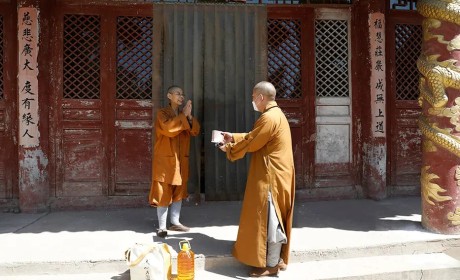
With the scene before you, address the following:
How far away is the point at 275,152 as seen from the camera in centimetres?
401

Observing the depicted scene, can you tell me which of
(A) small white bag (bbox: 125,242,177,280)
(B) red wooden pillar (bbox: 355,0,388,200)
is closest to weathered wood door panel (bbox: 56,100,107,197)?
(A) small white bag (bbox: 125,242,177,280)

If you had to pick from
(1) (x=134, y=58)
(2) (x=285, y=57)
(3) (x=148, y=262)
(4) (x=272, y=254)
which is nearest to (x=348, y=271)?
(4) (x=272, y=254)

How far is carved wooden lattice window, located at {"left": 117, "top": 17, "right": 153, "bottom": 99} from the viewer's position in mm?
6289

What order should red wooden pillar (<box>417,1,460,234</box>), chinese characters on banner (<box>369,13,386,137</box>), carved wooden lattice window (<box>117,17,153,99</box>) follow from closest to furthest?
red wooden pillar (<box>417,1,460,234</box>)
carved wooden lattice window (<box>117,17,153,99</box>)
chinese characters on banner (<box>369,13,386,137</box>)

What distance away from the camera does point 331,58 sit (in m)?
6.72

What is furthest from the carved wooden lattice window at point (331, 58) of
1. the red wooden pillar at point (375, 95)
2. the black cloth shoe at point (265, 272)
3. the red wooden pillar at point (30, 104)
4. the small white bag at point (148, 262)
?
the red wooden pillar at point (30, 104)

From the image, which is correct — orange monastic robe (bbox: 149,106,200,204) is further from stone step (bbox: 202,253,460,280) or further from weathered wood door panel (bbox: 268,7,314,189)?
weathered wood door panel (bbox: 268,7,314,189)

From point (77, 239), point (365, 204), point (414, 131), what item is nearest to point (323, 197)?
point (365, 204)

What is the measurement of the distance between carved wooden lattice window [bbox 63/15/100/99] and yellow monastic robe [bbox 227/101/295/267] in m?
3.14

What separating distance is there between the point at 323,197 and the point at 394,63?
245 cm

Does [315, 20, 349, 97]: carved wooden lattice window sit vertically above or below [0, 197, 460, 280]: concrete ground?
above

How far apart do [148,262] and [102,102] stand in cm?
317

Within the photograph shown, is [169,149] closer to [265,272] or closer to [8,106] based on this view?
[265,272]

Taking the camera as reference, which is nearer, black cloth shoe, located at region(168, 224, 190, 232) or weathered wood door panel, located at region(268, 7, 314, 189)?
black cloth shoe, located at region(168, 224, 190, 232)
